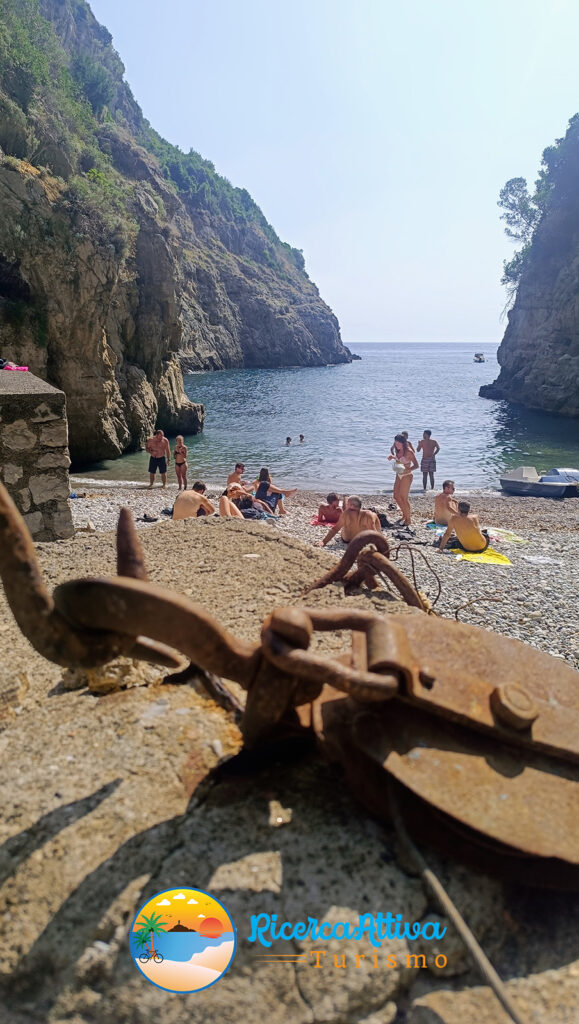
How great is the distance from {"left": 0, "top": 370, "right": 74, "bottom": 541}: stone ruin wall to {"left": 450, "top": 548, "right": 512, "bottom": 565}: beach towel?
6.59 meters

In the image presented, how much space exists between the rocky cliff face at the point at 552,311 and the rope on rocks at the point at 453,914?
4564 cm

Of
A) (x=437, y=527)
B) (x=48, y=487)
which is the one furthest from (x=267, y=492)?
(x=48, y=487)

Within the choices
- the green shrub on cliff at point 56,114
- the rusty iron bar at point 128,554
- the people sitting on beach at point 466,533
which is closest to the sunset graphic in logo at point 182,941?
the rusty iron bar at point 128,554

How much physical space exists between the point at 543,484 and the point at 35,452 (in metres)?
17.4

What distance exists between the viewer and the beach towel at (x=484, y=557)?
385 inches

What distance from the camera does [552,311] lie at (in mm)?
47469

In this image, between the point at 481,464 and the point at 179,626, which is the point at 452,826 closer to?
the point at 179,626

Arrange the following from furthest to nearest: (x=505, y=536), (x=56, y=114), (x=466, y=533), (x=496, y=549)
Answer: (x=56, y=114) < (x=505, y=536) < (x=496, y=549) < (x=466, y=533)

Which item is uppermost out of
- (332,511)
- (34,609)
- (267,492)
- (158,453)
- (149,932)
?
(34,609)

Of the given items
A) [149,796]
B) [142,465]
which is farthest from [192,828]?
[142,465]

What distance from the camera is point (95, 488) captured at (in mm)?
18406

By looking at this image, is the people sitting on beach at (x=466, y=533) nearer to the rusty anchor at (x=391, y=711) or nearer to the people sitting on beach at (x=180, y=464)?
the rusty anchor at (x=391, y=711)

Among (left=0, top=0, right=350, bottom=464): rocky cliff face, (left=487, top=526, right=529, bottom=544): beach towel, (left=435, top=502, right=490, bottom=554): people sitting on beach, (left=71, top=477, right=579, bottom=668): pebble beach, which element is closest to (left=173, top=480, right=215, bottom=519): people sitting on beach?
(left=71, top=477, right=579, bottom=668): pebble beach

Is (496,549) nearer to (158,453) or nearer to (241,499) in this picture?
(241,499)
